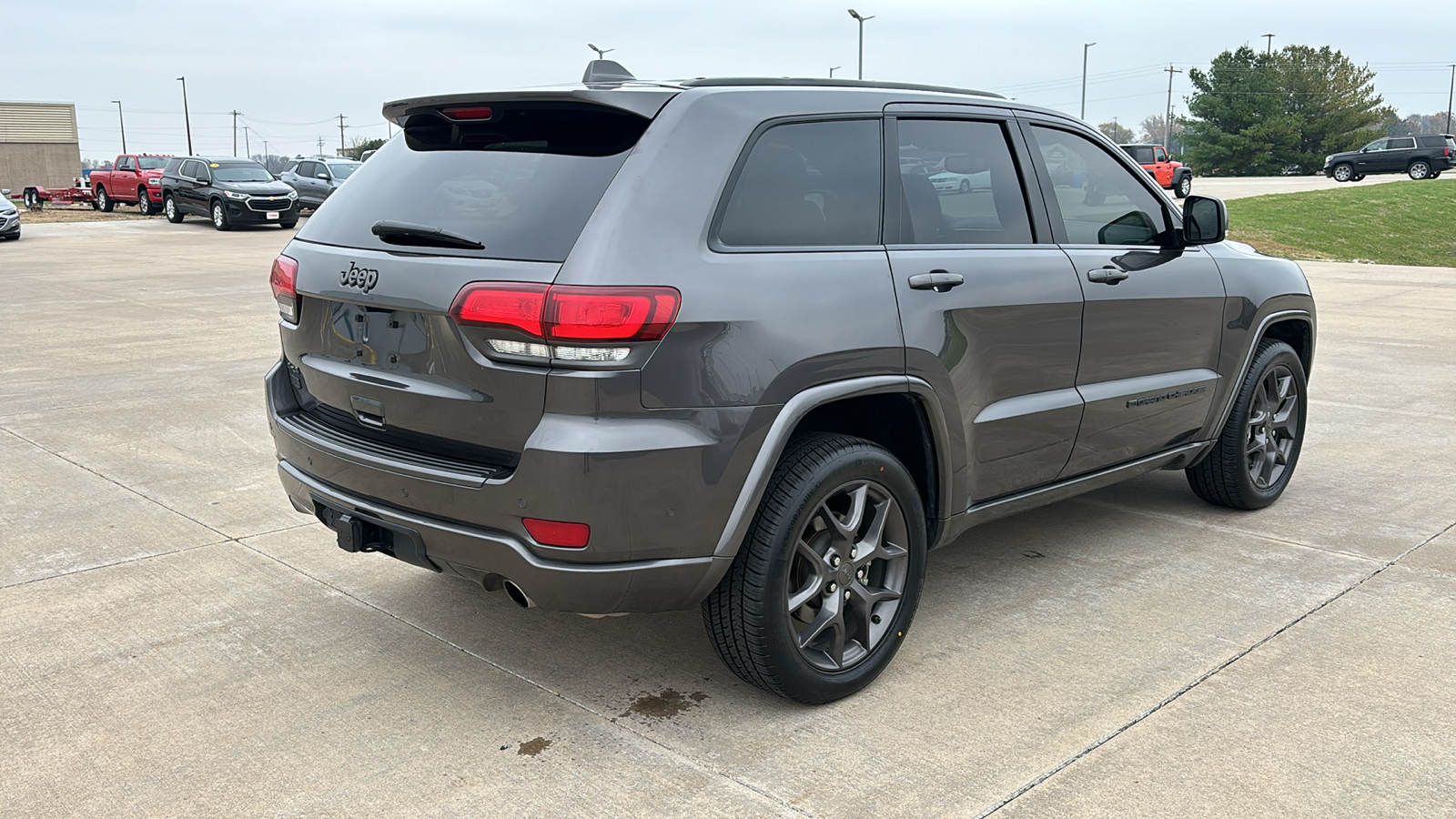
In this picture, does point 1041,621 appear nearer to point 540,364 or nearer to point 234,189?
point 540,364

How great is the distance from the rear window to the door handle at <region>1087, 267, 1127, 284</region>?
5.98 ft

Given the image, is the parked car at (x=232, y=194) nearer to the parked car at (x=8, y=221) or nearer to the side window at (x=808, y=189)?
the parked car at (x=8, y=221)

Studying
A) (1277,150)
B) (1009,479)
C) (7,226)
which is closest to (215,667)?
(1009,479)

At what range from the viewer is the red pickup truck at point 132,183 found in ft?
107

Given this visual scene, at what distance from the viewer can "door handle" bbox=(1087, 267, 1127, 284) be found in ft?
13.7

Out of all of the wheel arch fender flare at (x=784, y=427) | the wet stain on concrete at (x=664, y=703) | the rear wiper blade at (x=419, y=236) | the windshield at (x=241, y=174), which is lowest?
the wet stain on concrete at (x=664, y=703)

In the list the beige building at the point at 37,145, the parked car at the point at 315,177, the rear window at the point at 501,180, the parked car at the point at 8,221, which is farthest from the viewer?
the beige building at the point at 37,145

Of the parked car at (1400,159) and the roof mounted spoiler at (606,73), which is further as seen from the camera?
the parked car at (1400,159)

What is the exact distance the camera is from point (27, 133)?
57.7m

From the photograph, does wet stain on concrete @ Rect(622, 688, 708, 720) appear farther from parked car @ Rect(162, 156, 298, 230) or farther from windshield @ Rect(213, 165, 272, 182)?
windshield @ Rect(213, 165, 272, 182)

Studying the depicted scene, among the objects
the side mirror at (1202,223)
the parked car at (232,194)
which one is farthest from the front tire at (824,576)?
the parked car at (232,194)

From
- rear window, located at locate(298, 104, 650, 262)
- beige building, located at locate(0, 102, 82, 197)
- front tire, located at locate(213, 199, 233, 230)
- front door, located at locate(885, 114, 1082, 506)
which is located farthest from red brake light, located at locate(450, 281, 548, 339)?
beige building, located at locate(0, 102, 82, 197)

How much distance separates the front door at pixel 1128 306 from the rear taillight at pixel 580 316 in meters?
1.86

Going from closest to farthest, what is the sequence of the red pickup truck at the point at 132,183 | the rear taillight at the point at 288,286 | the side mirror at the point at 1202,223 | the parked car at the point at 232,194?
the rear taillight at the point at 288,286, the side mirror at the point at 1202,223, the parked car at the point at 232,194, the red pickup truck at the point at 132,183
